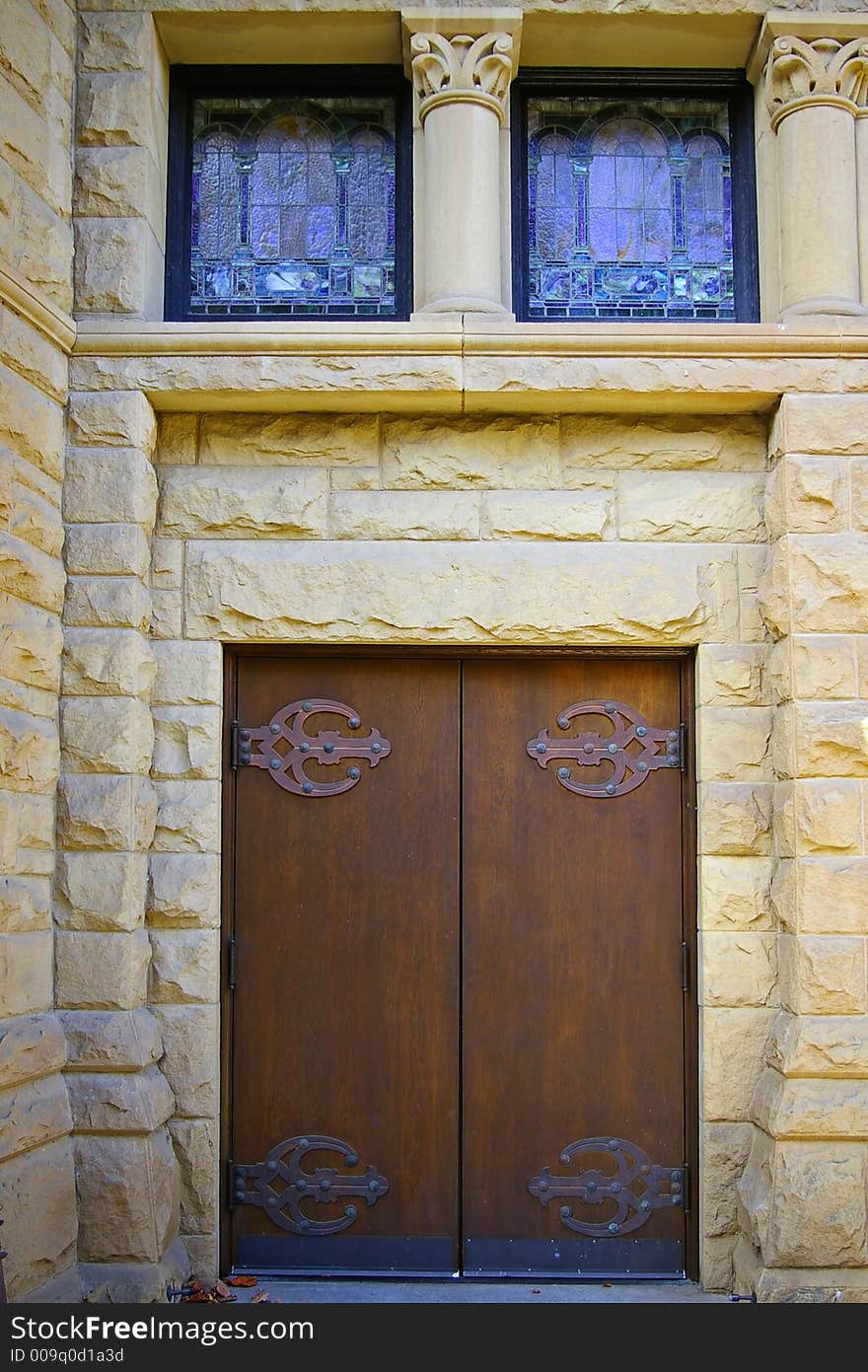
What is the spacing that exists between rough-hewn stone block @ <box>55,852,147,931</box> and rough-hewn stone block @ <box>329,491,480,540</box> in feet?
4.42

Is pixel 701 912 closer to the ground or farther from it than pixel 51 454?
closer to the ground

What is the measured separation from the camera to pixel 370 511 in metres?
4.39

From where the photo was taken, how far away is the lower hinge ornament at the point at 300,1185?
4336mm

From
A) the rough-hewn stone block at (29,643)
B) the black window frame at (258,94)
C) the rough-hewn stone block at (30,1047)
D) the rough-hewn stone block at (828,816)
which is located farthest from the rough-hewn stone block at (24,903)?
the rough-hewn stone block at (828,816)

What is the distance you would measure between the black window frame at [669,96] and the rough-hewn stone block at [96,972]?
103 inches

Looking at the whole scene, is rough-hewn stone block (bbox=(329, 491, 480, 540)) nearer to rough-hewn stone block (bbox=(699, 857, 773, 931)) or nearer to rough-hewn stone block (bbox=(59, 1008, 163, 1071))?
rough-hewn stone block (bbox=(699, 857, 773, 931))

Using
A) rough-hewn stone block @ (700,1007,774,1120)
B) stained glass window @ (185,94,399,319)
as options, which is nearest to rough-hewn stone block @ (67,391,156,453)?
stained glass window @ (185,94,399,319)

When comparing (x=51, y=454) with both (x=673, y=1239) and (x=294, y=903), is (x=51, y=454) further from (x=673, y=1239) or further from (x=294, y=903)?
(x=673, y=1239)

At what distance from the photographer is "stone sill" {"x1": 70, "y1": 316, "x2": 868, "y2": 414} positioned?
166 inches

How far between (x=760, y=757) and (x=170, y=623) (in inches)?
82.4

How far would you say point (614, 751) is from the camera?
14.6 feet

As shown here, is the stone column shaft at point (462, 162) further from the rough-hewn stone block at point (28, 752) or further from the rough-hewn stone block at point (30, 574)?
the rough-hewn stone block at point (28, 752)

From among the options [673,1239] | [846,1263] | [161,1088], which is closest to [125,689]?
[161,1088]

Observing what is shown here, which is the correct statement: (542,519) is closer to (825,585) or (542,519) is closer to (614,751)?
(614,751)
